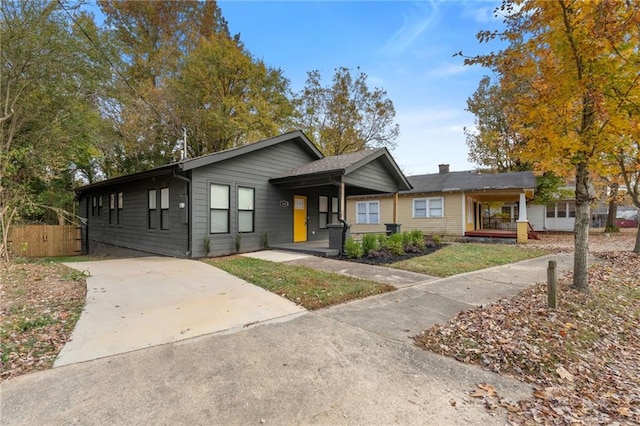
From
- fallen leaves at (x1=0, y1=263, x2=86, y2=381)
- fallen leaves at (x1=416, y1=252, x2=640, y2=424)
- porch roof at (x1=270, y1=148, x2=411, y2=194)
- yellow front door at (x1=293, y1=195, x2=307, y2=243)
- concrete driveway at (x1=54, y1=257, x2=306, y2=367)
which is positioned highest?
porch roof at (x1=270, y1=148, x2=411, y2=194)

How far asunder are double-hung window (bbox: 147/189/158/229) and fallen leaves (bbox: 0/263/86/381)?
462 cm

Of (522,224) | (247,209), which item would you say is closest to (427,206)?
(522,224)

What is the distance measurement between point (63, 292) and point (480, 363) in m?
6.52

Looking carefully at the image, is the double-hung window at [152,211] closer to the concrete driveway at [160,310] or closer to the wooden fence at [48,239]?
the concrete driveway at [160,310]

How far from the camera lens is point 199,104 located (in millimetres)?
19312

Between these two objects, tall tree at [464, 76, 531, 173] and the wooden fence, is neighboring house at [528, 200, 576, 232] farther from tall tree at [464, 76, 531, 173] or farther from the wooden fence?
the wooden fence

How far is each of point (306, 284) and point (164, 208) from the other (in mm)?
7206

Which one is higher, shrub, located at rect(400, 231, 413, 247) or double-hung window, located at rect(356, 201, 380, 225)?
double-hung window, located at rect(356, 201, 380, 225)

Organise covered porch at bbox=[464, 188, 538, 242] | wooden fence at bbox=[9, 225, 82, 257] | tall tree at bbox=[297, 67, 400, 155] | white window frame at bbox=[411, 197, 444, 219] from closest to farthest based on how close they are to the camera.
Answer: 1. wooden fence at bbox=[9, 225, 82, 257]
2. covered porch at bbox=[464, 188, 538, 242]
3. white window frame at bbox=[411, 197, 444, 219]
4. tall tree at bbox=[297, 67, 400, 155]

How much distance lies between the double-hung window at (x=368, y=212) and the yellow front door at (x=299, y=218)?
7737 millimetres

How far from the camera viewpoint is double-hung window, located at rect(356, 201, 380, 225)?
1981 centimetres

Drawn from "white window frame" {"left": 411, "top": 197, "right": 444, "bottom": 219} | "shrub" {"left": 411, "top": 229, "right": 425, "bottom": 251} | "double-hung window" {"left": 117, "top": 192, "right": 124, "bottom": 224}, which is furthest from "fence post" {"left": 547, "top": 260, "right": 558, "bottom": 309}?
"double-hung window" {"left": 117, "top": 192, "right": 124, "bottom": 224}

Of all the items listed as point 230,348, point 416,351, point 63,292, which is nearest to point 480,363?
point 416,351

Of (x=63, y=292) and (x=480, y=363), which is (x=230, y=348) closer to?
(x=480, y=363)
